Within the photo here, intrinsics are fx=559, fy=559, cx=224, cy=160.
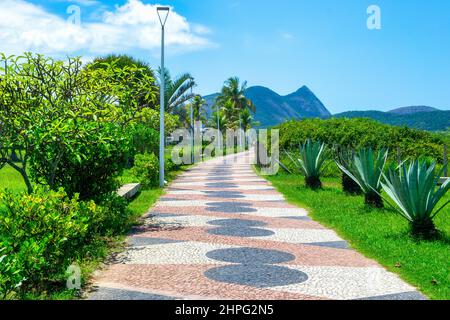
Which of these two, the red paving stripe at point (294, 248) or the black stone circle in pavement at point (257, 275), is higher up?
the black stone circle in pavement at point (257, 275)

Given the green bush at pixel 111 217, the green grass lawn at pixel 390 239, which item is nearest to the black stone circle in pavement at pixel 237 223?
the green grass lawn at pixel 390 239

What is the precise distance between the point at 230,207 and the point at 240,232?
123 inches

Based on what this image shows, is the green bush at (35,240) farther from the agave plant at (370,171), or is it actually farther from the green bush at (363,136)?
the green bush at (363,136)

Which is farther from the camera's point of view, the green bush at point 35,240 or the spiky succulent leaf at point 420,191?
the spiky succulent leaf at point 420,191

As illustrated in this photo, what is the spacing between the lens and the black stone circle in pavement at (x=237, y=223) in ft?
30.2

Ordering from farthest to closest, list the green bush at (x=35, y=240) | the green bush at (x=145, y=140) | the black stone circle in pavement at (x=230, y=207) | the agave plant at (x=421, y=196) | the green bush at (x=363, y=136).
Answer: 1. the green bush at (x=363, y=136)
2. the green bush at (x=145, y=140)
3. the black stone circle in pavement at (x=230, y=207)
4. the agave plant at (x=421, y=196)
5. the green bush at (x=35, y=240)

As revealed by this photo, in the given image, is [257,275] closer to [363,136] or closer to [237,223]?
[237,223]

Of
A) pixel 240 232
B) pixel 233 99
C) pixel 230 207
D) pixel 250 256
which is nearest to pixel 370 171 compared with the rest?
pixel 230 207

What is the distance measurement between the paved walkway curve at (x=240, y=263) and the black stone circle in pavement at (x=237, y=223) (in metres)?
0.02

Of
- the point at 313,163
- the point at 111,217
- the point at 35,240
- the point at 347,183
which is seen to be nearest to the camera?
the point at 35,240

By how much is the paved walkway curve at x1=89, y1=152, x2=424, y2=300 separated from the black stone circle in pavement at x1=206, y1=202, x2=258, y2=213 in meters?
0.40

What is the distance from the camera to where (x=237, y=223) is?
9.43m
